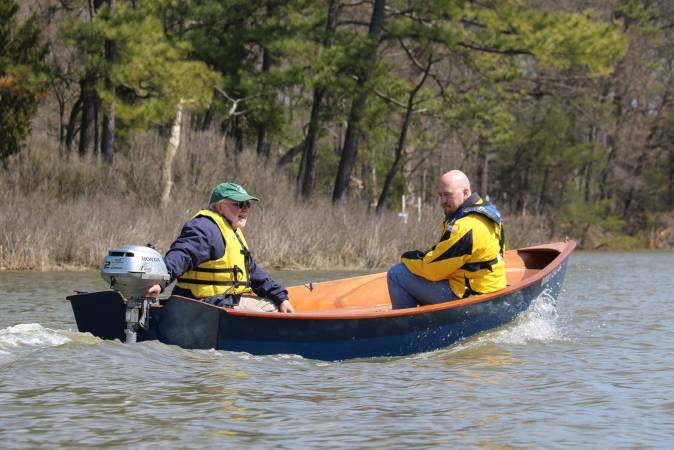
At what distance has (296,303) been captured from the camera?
11.5 m

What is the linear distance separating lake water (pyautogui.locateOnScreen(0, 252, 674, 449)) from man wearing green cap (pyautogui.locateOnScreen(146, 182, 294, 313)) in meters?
0.56

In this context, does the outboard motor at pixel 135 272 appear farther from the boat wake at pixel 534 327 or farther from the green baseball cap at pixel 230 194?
the boat wake at pixel 534 327

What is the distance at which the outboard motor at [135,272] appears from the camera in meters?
8.45

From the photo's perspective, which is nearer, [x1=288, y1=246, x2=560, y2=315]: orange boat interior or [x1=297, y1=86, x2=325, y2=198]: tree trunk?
[x1=288, y1=246, x2=560, y2=315]: orange boat interior

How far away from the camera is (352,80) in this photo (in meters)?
28.2

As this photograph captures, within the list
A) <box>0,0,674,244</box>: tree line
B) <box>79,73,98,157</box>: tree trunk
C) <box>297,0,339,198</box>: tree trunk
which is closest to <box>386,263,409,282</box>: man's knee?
<box>0,0,674,244</box>: tree line

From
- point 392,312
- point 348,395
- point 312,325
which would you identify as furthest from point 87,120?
point 348,395

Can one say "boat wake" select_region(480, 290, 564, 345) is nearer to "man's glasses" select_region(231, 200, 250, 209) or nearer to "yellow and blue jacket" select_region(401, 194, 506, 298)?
"yellow and blue jacket" select_region(401, 194, 506, 298)

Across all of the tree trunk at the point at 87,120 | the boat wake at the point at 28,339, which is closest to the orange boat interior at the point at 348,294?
the boat wake at the point at 28,339

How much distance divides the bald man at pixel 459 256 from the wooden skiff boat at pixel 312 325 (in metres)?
0.24

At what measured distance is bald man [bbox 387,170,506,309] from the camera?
984 centimetres

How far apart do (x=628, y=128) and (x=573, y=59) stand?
56.8 ft

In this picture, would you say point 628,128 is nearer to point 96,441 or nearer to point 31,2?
point 31,2

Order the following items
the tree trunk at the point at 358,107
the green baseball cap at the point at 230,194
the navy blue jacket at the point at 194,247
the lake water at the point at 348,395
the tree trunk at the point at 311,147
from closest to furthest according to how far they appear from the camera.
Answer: the lake water at the point at 348,395, the navy blue jacket at the point at 194,247, the green baseball cap at the point at 230,194, the tree trunk at the point at 358,107, the tree trunk at the point at 311,147
